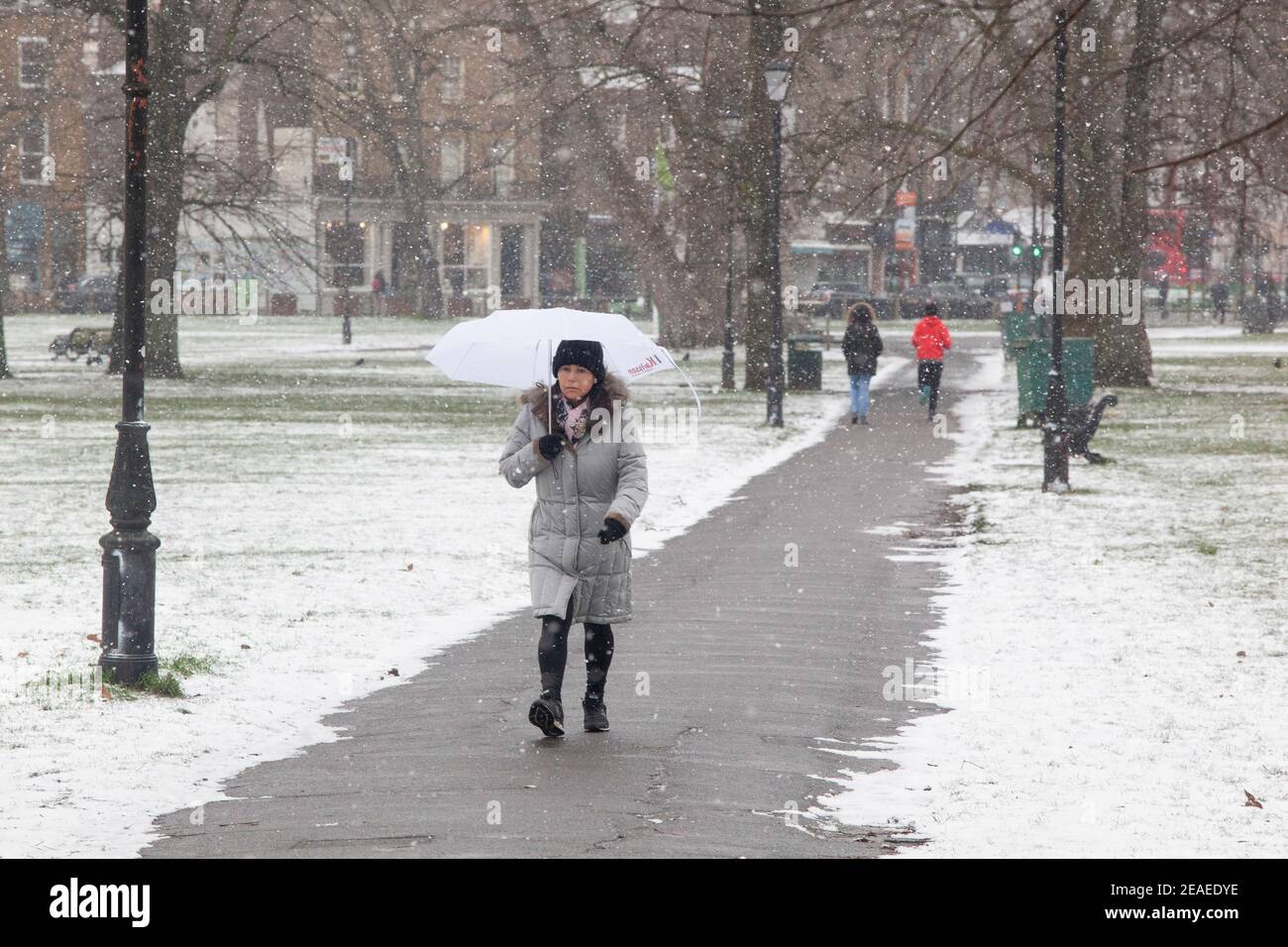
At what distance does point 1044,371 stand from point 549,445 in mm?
19646

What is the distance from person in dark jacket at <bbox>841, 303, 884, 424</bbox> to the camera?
2744cm

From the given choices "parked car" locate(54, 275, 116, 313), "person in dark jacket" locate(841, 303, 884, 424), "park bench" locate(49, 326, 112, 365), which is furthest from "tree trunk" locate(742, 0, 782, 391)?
"parked car" locate(54, 275, 116, 313)

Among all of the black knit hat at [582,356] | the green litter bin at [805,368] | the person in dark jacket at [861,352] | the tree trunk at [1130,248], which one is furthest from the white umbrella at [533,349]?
the green litter bin at [805,368]

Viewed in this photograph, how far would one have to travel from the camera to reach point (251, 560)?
13.9 meters

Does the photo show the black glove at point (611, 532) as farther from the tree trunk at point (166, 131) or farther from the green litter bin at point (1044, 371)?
the tree trunk at point (166, 131)

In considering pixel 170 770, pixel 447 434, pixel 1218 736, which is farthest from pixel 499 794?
pixel 447 434

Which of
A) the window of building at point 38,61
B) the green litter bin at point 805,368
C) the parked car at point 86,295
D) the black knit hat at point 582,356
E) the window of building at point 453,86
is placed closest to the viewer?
the black knit hat at point 582,356

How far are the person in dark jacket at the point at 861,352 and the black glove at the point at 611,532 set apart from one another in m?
19.5

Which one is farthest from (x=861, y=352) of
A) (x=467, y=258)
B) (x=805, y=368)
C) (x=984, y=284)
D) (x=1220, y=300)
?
(x=984, y=284)

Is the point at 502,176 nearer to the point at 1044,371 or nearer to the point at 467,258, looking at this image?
the point at 467,258

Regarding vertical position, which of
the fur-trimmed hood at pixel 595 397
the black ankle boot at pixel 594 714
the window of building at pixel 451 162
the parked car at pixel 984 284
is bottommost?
the black ankle boot at pixel 594 714

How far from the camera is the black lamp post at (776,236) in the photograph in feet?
84.1

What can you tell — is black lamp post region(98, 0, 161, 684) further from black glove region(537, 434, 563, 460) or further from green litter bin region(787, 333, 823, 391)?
green litter bin region(787, 333, 823, 391)

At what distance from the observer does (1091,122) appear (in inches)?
1277
